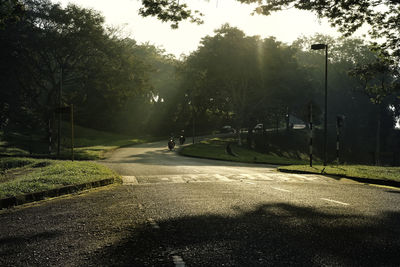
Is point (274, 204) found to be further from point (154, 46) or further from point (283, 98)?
point (154, 46)

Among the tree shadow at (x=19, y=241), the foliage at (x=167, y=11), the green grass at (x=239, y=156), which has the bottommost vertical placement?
the green grass at (x=239, y=156)

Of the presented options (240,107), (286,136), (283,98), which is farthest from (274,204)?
(286,136)

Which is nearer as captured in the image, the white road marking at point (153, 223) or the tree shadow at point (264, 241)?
the tree shadow at point (264, 241)

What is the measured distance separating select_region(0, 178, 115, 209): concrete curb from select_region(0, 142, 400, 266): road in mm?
471

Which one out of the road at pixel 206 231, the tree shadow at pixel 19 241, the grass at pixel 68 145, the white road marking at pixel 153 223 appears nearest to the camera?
the road at pixel 206 231

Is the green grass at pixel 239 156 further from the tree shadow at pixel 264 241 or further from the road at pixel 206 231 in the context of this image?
the tree shadow at pixel 264 241

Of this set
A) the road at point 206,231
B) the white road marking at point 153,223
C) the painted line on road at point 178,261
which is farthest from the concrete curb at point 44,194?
the painted line on road at point 178,261

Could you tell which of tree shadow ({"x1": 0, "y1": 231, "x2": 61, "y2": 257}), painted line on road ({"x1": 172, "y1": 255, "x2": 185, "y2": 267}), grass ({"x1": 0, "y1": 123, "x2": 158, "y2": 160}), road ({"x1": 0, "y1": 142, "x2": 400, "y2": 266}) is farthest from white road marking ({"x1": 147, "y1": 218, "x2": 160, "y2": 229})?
grass ({"x1": 0, "y1": 123, "x2": 158, "y2": 160})

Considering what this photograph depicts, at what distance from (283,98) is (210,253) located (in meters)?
51.0

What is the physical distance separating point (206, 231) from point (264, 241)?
0.95 m

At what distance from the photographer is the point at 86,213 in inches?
291

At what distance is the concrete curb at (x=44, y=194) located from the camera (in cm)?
870

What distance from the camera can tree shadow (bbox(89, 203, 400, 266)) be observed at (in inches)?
171

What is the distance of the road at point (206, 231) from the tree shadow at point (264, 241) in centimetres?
1
